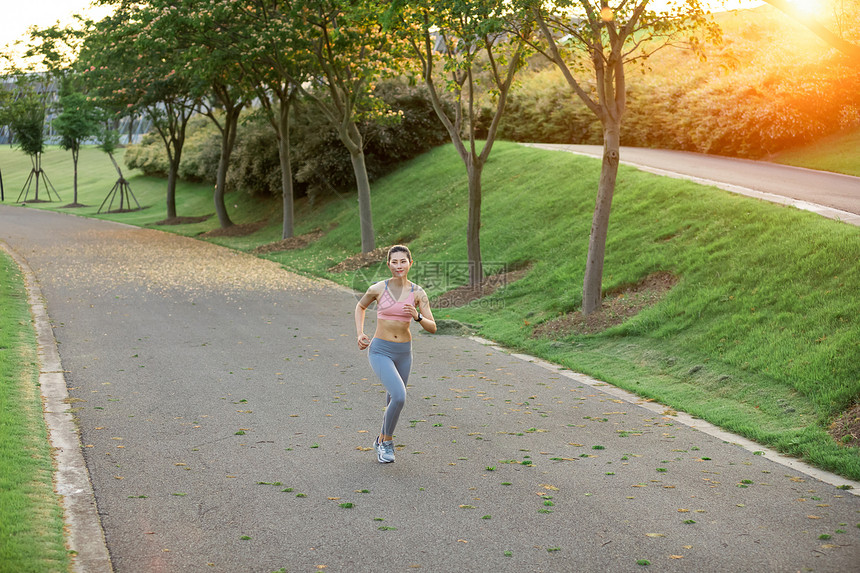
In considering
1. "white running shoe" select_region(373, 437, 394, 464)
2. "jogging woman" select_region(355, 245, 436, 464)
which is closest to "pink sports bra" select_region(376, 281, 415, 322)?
"jogging woman" select_region(355, 245, 436, 464)

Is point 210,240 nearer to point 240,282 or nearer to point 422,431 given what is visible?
point 240,282

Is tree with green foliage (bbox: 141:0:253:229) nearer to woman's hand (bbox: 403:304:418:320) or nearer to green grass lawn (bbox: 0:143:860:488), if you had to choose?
green grass lawn (bbox: 0:143:860:488)

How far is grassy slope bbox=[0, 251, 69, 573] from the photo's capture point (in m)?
5.19

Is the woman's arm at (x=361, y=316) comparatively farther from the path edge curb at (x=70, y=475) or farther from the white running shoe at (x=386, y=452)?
the path edge curb at (x=70, y=475)

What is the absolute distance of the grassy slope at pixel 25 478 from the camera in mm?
5188

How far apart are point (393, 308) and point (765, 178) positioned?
48.2ft

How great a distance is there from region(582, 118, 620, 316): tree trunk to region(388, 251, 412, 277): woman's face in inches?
263

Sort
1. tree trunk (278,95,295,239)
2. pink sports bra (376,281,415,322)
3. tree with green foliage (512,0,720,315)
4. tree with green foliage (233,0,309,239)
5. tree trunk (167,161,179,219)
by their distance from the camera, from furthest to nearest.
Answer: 1. tree trunk (167,161,179,219)
2. tree trunk (278,95,295,239)
3. tree with green foliage (233,0,309,239)
4. tree with green foliage (512,0,720,315)
5. pink sports bra (376,281,415,322)

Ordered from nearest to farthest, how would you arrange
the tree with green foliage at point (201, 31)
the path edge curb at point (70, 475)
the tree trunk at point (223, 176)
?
the path edge curb at point (70, 475)
the tree with green foliage at point (201, 31)
the tree trunk at point (223, 176)

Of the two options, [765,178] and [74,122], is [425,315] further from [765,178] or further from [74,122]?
[74,122]

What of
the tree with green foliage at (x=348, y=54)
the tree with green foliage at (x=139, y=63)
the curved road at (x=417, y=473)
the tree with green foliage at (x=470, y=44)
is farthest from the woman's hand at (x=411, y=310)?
the tree with green foliage at (x=139, y=63)

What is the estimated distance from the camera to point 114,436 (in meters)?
8.08

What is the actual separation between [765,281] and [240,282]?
12.6 m

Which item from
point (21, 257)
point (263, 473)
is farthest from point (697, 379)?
point (21, 257)
